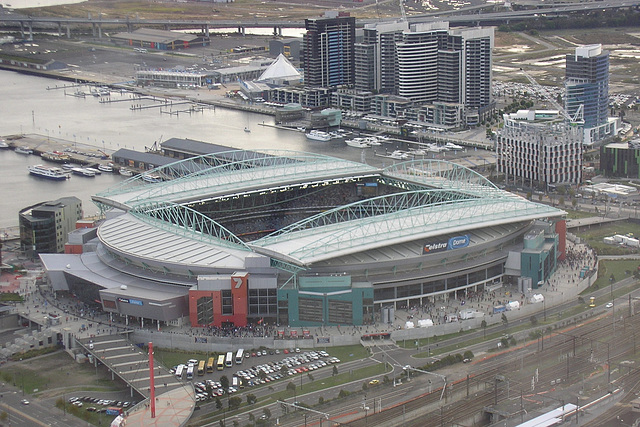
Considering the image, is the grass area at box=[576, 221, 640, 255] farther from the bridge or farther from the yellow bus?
the bridge

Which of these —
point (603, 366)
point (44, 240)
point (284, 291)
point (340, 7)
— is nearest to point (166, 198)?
point (44, 240)

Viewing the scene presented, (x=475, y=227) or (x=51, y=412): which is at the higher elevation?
(x=475, y=227)

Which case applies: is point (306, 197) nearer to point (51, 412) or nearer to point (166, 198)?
point (166, 198)

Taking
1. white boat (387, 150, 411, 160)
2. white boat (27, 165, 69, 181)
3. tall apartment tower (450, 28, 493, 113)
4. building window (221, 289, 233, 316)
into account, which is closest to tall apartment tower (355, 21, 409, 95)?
tall apartment tower (450, 28, 493, 113)

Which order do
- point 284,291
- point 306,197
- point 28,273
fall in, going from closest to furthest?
1. point 284,291
2. point 28,273
3. point 306,197

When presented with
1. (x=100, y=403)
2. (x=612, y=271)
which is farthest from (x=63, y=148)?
(x=100, y=403)

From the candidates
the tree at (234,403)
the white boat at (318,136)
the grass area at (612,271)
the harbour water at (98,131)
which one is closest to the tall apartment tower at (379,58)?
the harbour water at (98,131)

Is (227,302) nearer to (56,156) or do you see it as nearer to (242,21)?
(56,156)
